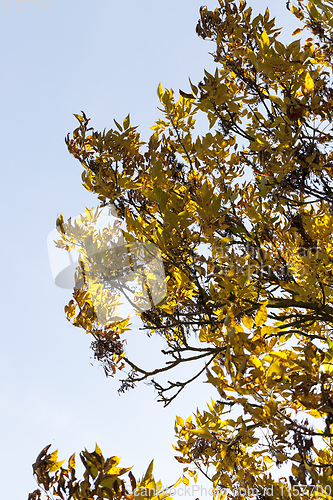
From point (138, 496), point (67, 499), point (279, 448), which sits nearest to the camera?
point (138, 496)

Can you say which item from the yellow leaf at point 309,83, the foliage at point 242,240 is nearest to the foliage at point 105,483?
the foliage at point 242,240

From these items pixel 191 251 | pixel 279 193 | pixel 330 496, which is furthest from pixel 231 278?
pixel 330 496

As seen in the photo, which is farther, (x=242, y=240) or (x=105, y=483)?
(x=242, y=240)

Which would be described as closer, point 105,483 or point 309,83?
point 105,483

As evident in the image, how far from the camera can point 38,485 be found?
186cm

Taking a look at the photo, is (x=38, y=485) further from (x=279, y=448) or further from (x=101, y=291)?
(x=101, y=291)

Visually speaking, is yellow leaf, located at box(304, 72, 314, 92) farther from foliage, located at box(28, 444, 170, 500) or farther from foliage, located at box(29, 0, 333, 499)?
foliage, located at box(28, 444, 170, 500)

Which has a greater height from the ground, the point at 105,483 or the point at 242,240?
the point at 242,240

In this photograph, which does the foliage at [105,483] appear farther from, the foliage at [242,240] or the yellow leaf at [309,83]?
the yellow leaf at [309,83]

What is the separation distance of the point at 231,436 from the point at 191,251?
143cm

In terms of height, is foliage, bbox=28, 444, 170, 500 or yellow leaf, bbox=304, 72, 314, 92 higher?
yellow leaf, bbox=304, 72, 314, 92

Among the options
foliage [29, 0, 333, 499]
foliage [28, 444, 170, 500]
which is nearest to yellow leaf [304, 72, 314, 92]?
foliage [29, 0, 333, 499]

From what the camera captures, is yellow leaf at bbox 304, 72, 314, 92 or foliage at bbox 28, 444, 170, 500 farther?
yellow leaf at bbox 304, 72, 314, 92

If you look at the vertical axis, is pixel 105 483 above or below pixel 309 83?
below
